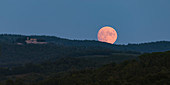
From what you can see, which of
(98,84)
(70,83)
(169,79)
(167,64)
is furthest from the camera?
(70,83)

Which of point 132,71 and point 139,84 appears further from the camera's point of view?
point 132,71

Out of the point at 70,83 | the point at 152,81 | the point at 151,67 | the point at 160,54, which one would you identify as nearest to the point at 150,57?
the point at 160,54

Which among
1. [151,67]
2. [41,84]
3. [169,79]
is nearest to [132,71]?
[151,67]

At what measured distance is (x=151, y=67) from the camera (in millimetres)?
104375

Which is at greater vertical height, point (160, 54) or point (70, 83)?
point (160, 54)

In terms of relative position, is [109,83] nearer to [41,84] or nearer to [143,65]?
[143,65]

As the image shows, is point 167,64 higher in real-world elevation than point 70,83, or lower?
higher

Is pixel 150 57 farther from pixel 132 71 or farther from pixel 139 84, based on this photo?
pixel 139 84

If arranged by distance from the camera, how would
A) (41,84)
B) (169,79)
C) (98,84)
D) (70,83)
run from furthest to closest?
(41,84) → (70,83) → (98,84) → (169,79)

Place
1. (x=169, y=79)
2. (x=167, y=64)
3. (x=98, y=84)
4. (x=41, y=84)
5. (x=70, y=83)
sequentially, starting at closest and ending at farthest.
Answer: (x=169, y=79) < (x=98, y=84) < (x=167, y=64) < (x=70, y=83) < (x=41, y=84)

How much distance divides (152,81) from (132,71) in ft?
66.1

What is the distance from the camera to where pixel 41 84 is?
430 ft

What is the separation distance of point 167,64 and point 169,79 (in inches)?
907

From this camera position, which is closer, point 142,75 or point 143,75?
point 143,75
